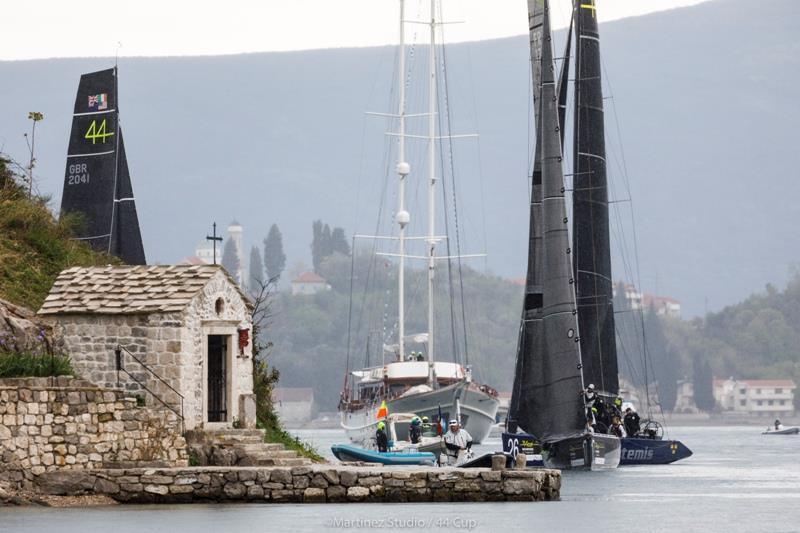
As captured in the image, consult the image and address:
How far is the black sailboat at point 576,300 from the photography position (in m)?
53.8

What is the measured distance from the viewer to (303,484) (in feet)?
Answer: 111

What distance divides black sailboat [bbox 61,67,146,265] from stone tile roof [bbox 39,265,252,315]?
11.6 m

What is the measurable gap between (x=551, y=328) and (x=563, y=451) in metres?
3.98

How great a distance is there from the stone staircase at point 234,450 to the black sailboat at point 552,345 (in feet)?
58.7

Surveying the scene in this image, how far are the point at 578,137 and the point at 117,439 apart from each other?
115 feet

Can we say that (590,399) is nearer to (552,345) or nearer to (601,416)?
(601,416)

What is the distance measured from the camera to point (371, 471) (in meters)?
34.0

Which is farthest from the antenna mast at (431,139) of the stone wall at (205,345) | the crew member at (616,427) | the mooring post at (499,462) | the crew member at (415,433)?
the mooring post at (499,462)

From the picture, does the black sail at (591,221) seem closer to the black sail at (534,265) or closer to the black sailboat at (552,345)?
the black sail at (534,265)

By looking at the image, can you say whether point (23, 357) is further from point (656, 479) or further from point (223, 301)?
point (656, 479)

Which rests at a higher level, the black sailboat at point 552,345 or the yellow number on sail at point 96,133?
the yellow number on sail at point 96,133

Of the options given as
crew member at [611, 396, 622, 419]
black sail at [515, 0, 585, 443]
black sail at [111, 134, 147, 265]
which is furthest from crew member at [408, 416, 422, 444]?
black sail at [111, 134, 147, 265]

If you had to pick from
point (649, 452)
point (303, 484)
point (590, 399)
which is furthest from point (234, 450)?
point (649, 452)

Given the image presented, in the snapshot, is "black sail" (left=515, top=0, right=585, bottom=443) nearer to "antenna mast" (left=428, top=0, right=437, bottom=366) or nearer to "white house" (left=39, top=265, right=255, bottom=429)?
"white house" (left=39, top=265, right=255, bottom=429)
